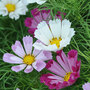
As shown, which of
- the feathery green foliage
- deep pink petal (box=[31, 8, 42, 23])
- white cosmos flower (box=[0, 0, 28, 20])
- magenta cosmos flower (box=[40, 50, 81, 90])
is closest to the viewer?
magenta cosmos flower (box=[40, 50, 81, 90])

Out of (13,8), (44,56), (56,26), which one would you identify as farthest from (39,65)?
(13,8)

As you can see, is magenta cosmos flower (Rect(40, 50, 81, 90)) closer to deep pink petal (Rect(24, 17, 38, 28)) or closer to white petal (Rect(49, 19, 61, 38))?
white petal (Rect(49, 19, 61, 38))

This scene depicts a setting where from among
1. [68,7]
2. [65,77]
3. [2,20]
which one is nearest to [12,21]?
[2,20]

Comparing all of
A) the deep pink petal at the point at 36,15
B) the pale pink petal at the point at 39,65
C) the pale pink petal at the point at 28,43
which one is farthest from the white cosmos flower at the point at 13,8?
the pale pink petal at the point at 39,65

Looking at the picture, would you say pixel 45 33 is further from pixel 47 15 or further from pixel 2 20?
pixel 2 20

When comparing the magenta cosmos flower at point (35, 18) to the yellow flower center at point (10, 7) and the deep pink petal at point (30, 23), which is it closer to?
the deep pink petal at point (30, 23)

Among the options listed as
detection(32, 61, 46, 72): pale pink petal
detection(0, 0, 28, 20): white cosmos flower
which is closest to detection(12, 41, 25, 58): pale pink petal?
detection(32, 61, 46, 72): pale pink petal
